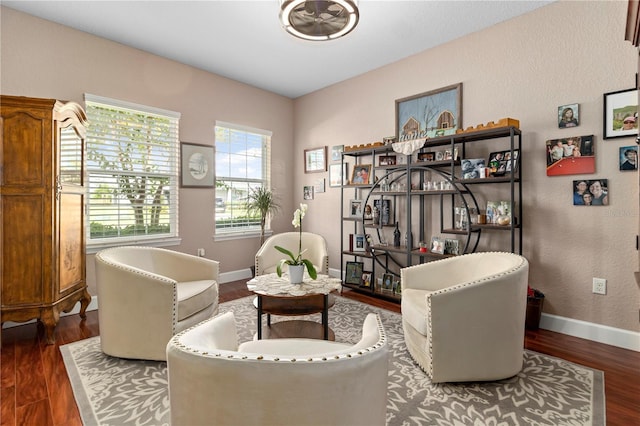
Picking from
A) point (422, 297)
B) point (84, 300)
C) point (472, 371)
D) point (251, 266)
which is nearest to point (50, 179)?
point (84, 300)

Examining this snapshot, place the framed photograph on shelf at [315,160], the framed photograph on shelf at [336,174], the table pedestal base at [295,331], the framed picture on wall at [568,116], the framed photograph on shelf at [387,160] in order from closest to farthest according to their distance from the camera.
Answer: the table pedestal base at [295,331] < the framed picture on wall at [568,116] < the framed photograph on shelf at [387,160] < the framed photograph on shelf at [336,174] < the framed photograph on shelf at [315,160]

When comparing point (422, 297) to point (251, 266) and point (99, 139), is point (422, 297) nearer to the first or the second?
point (251, 266)

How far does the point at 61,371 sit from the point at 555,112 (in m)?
4.40

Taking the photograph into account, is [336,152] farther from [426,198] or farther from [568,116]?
[568,116]

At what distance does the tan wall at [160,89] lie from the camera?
309cm

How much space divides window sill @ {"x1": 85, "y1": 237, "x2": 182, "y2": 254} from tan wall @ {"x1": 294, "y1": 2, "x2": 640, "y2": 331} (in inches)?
145

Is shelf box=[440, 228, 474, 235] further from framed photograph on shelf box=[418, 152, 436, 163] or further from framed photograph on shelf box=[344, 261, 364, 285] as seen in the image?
framed photograph on shelf box=[344, 261, 364, 285]

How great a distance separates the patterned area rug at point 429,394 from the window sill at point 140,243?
1.26 m

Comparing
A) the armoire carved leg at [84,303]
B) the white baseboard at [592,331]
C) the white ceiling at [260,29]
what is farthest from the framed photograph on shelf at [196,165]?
the white baseboard at [592,331]

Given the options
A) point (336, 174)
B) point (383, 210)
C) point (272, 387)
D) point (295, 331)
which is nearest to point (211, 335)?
point (272, 387)

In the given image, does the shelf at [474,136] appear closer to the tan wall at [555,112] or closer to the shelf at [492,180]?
the tan wall at [555,112]

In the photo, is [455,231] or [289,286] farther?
[455,231]

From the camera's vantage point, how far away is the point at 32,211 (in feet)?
8.52

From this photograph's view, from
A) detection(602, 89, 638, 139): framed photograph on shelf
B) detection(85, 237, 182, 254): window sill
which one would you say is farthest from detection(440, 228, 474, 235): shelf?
detection(85, 237, 182, 254): window sill
